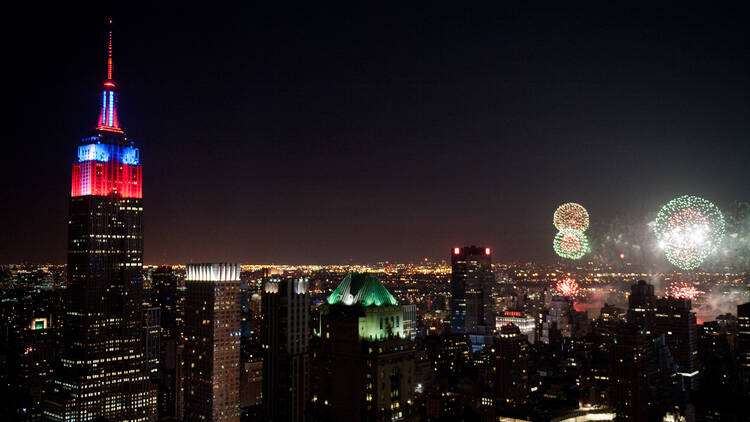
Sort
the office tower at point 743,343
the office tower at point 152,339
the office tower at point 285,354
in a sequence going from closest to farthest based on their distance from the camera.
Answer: the office tower at point 285,354 → the office tower at point 743,343 → the office tower at point 152,339

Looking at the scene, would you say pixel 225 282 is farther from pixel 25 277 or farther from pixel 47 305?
pixel 25 277

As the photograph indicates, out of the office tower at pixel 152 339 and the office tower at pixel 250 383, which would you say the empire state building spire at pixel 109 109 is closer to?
the office tower at pixel 152 339

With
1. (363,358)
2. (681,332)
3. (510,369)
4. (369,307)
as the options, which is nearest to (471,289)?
(681,332)

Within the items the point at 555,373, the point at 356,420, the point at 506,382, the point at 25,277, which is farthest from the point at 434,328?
the point at 356,420

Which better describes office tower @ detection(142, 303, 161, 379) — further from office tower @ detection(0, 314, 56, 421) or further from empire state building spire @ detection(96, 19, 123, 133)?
empire state building spire @ detection(96, 19, 123, 133)

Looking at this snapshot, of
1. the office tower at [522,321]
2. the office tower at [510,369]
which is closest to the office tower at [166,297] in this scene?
the office tower at [510,369]

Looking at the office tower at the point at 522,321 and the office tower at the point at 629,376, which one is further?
the office tower at the point at 522,321

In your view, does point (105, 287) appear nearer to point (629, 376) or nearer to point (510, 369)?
point (510, 369)

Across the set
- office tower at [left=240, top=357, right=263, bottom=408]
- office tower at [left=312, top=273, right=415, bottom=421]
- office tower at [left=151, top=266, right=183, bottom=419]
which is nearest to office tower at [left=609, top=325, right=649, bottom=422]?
office tower at [left=312, top=273, right=415, bottom=421]
